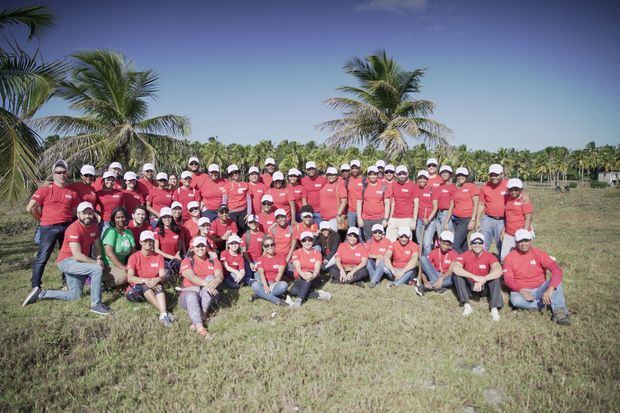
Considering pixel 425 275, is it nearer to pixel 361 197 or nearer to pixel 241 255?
pixel 361 197

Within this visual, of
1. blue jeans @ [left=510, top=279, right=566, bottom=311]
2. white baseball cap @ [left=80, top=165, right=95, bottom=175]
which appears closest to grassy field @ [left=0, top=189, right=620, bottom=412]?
blue jeans @ [left=510, top=279, right=566, bottom=311]

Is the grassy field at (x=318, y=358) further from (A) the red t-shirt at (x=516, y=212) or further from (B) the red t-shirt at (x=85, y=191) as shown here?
(B) the red t-shirt at (x=85, y=191)

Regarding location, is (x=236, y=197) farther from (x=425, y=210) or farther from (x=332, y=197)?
(x=425, y=210)

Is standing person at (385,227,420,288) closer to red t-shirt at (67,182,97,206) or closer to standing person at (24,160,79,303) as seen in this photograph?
red t-shirt at (67,182,97,206)

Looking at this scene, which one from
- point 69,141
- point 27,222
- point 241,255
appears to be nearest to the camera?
point 241,255

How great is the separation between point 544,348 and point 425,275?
338 centimetres

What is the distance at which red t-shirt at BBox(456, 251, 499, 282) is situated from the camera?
23.4 ft

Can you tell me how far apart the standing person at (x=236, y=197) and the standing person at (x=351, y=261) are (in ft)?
9.24

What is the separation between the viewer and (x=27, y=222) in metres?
18.8

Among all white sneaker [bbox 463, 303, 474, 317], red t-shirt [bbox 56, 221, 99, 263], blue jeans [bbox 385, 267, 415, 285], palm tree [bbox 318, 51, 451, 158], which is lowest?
white sneaker [bbox 463, 303, 474, 317]

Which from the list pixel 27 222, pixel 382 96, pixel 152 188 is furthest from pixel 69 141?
pixel 382 96

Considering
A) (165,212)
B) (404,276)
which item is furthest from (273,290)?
(165,212)

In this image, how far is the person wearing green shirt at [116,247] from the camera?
7.50 meters

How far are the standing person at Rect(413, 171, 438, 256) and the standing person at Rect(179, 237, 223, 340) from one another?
5.11 meters
